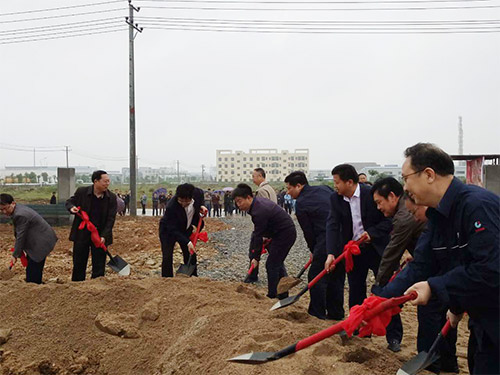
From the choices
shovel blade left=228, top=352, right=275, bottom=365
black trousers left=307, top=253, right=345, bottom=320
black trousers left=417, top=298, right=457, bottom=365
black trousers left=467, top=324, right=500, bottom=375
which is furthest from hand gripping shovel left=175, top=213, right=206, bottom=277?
black trousers left=467, top=324, right=500, bottom=375

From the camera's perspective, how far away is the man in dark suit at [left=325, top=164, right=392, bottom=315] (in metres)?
4.89

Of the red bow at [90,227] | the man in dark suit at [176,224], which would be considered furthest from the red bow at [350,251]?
the red bow at [90,227]

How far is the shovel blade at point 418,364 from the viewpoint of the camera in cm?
316

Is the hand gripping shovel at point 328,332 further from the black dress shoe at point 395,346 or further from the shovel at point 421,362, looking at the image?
the black dress shoe at point 395,346

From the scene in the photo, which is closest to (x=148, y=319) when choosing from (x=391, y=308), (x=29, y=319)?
(x=29, y=319)

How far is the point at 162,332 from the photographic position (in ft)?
14.9

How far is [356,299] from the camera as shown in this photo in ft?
16.6

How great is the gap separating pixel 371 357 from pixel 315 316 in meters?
1.78

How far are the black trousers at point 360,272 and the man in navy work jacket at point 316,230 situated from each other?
0.34 m

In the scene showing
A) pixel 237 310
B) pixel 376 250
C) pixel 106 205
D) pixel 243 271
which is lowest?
pixel 243 271

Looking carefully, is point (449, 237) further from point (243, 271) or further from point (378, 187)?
point (243, 271)

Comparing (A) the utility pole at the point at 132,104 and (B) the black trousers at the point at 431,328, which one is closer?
(B) the black trousers at the point at 431,328

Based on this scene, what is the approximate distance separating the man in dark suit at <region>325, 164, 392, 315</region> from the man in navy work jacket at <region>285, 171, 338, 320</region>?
0.38 m

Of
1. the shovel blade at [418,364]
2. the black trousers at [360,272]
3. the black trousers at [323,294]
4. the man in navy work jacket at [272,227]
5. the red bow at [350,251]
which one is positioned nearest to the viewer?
the shovel blade at [418,364]
